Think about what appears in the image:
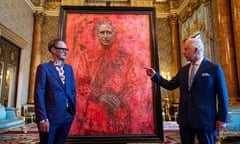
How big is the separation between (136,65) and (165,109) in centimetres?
753

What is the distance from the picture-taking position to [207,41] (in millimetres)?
7176

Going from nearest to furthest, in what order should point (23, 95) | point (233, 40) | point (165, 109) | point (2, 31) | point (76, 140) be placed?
point (76, 140)
point (233, 40)
point (2, 31)
point (23, 95)
point (165, 109)

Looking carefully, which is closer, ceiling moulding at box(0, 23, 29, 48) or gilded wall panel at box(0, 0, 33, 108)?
ceiling moulding at box(0, 23, 29, 48)

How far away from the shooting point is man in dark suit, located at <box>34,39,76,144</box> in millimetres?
1809

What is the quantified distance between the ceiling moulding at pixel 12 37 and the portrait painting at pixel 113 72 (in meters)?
5.40

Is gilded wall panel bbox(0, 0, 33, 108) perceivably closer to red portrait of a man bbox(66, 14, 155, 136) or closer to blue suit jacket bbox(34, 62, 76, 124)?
red portrait of a man bbox(66, 14, 155, 136)

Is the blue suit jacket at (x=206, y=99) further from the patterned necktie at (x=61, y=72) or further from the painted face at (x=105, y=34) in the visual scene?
the painted face at (x=105, y=34)

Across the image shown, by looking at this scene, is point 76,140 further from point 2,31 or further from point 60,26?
point 2,31

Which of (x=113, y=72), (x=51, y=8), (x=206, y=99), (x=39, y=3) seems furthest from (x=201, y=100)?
(x=51, y=8)

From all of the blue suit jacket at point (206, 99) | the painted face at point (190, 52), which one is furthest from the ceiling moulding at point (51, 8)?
the blue suit jacket at point (206, 99)

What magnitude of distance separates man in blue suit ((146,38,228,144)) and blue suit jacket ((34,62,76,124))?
1.14 meters

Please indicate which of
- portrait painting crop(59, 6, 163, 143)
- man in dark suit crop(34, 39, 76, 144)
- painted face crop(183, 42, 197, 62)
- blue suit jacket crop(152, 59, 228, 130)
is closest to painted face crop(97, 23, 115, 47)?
portrait painting crop(59, 6, 163, 143)

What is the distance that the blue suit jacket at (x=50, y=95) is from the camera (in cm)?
181

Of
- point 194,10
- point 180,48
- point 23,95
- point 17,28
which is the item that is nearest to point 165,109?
point 180,48
